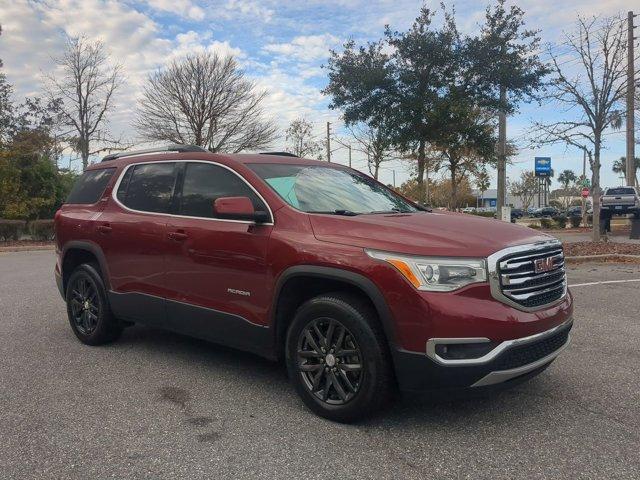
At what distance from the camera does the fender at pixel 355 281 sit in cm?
335

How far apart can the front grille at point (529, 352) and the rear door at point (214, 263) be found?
1.62 meters

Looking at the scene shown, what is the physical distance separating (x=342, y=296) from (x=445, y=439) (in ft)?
3.51

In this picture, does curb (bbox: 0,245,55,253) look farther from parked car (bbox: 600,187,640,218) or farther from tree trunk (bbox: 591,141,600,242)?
parked car (bbox: 600,187,640,218)

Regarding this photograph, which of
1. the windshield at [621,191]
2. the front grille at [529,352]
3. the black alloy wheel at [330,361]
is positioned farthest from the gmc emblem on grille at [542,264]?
the windshield at [621,191]

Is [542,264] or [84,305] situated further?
[84,305]

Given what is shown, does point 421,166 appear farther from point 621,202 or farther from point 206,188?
point 206,188

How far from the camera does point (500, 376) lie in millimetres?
3266

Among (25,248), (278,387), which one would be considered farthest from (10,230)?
(278,387)

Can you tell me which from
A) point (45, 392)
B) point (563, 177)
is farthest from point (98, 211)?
point (563, 177)

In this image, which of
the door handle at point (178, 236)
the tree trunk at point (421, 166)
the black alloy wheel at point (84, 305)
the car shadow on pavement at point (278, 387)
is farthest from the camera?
the tree trunk at point (421, 166)

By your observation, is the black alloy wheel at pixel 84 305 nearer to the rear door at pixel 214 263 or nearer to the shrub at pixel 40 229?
the rear door at pixel 214 263

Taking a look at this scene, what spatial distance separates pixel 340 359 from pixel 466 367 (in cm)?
82

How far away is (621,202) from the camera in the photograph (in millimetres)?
22641

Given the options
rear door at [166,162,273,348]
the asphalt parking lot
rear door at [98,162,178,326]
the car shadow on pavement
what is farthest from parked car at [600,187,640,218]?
rear door at [166,162,273,348]
